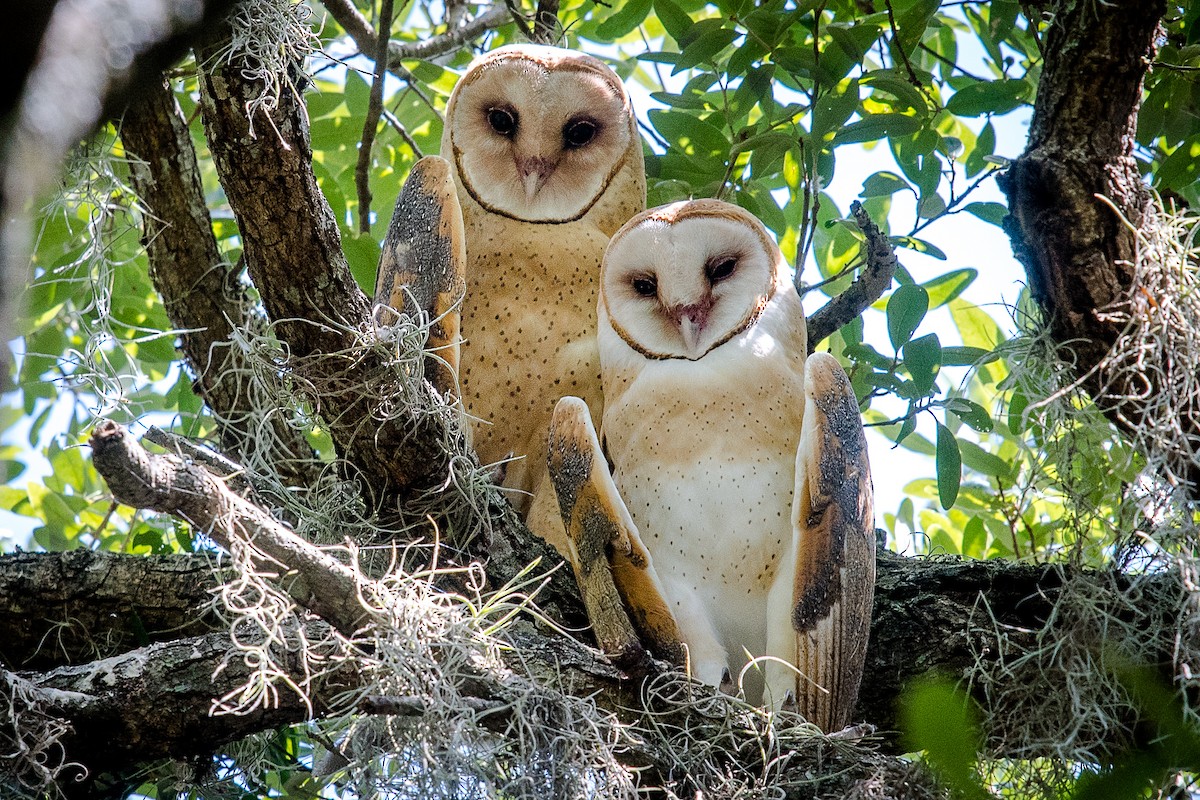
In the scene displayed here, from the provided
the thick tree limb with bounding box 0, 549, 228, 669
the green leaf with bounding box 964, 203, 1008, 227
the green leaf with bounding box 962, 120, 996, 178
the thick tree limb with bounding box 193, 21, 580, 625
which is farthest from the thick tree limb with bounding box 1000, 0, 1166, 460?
the thick tree limb with bounding box 0, 549, 228, 669

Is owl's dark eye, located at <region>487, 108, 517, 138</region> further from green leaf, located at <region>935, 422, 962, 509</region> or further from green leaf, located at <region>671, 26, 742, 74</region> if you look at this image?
green leaf, located at <region>935, 422, 962, 509</region>

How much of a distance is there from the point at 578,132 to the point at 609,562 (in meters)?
1.19

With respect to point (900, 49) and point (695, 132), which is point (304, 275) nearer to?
point (695, 132)

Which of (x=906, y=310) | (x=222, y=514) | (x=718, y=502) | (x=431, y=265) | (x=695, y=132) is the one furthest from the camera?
(x=695, y=132)

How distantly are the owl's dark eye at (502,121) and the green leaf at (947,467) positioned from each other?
56.9 inches

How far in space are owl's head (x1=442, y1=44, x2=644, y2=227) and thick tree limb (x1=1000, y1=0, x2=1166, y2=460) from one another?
1.06 m

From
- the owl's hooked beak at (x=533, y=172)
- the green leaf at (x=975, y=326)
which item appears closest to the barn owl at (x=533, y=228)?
the owl's hooked beak at (x=533, y=172)

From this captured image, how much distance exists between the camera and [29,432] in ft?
14.2

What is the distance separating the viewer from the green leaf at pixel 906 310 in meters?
2.92

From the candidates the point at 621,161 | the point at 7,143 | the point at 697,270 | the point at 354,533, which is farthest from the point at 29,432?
the point at 7,143

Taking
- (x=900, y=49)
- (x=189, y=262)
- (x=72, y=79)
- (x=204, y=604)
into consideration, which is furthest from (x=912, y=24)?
(x=72, y=79)

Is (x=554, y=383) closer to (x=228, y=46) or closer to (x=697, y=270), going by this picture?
(x=697, y=270)

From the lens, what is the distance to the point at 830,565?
7.48 feet

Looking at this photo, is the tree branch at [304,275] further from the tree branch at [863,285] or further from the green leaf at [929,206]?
the green leaf at [929,206]
